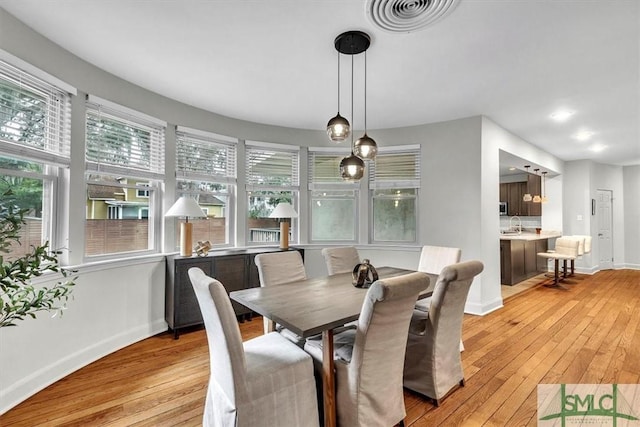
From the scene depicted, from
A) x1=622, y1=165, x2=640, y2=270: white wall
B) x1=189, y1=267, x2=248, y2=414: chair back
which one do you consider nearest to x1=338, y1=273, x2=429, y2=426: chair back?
x1=189, y1=267, x2=248, y2=414: chair back

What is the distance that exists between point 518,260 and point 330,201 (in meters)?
4.05

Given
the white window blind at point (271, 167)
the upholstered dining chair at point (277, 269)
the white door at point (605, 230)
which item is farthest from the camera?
the white door at point (605, 230)

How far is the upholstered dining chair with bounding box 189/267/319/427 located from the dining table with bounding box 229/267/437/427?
10 centimetres

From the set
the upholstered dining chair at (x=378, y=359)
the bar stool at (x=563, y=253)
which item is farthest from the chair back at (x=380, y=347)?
the bar stool at (x=563, y=253)

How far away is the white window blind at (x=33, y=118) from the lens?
85.4 inches

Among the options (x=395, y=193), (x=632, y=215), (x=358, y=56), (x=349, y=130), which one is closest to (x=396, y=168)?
(x=395, y=193)

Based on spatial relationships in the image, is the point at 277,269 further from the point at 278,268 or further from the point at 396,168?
the point at 396,168

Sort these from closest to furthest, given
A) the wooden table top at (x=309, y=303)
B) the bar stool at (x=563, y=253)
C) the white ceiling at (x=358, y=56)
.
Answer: the wooden table top at (x=309, y=303) < the white ceiling at (x=358, y=56) < the bar stool at (x=563, y=253)

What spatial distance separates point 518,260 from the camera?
5.98m

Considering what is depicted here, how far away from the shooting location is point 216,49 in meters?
2.48

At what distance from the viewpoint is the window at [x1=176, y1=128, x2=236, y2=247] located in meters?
3.71

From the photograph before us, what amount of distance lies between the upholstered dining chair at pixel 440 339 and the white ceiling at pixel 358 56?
5.66 ft

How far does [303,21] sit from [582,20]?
1.92 meters

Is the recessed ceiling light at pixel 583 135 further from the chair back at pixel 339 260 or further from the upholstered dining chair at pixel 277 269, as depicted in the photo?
the upholstered dining chair at pixel 277 269
